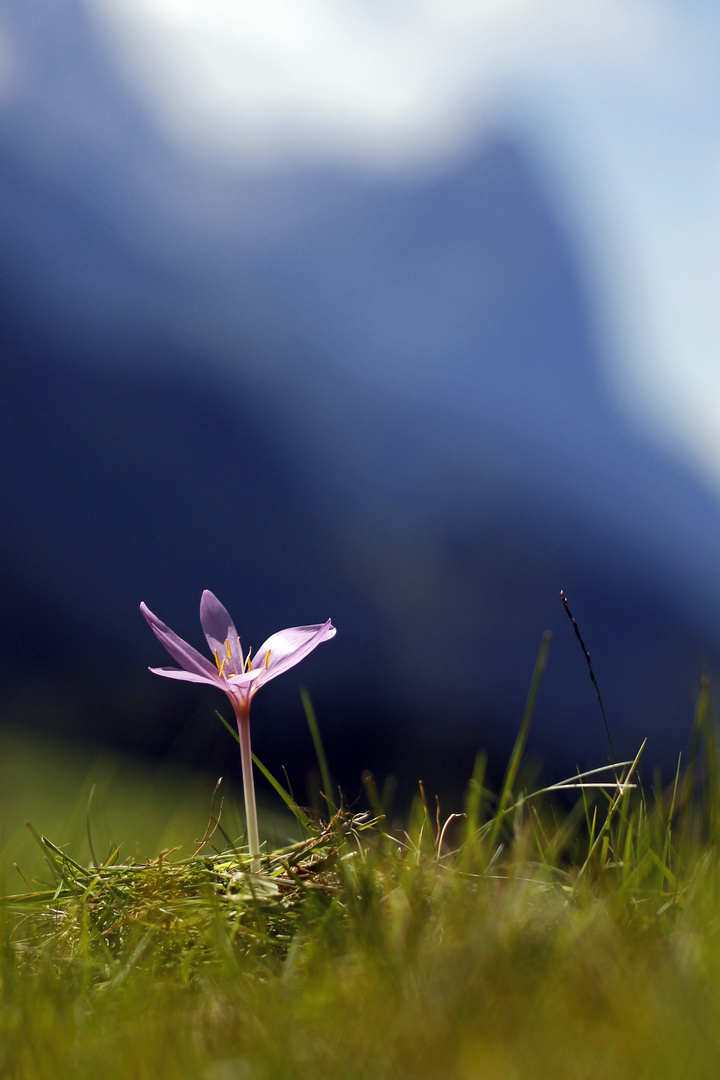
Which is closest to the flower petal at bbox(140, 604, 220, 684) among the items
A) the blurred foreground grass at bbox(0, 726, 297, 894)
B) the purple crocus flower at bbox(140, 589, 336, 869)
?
the purple crocus flower at bbox(140, 589, 336, 869)

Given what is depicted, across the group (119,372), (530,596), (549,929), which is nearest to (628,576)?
(530,596)

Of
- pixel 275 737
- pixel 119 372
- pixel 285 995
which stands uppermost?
pixel 119 372

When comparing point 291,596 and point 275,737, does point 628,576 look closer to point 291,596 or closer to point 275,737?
point 291,596

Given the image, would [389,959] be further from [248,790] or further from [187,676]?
[187,676]

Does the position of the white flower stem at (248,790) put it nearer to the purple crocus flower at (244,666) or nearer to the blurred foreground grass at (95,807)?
the purple crocus flower at (244,666)

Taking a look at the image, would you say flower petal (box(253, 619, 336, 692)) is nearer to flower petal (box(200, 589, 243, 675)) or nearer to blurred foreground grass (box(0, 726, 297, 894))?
flower petal (box(200, 589, 243, 675))

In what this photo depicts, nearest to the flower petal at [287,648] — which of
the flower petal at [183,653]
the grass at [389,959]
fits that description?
the flower petal at [183,653]

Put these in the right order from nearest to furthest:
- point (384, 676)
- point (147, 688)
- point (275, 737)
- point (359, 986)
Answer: point (359, 986)
point (147, 688)
point (275, 737)
point (384, 676)

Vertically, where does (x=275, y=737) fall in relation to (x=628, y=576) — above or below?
below
